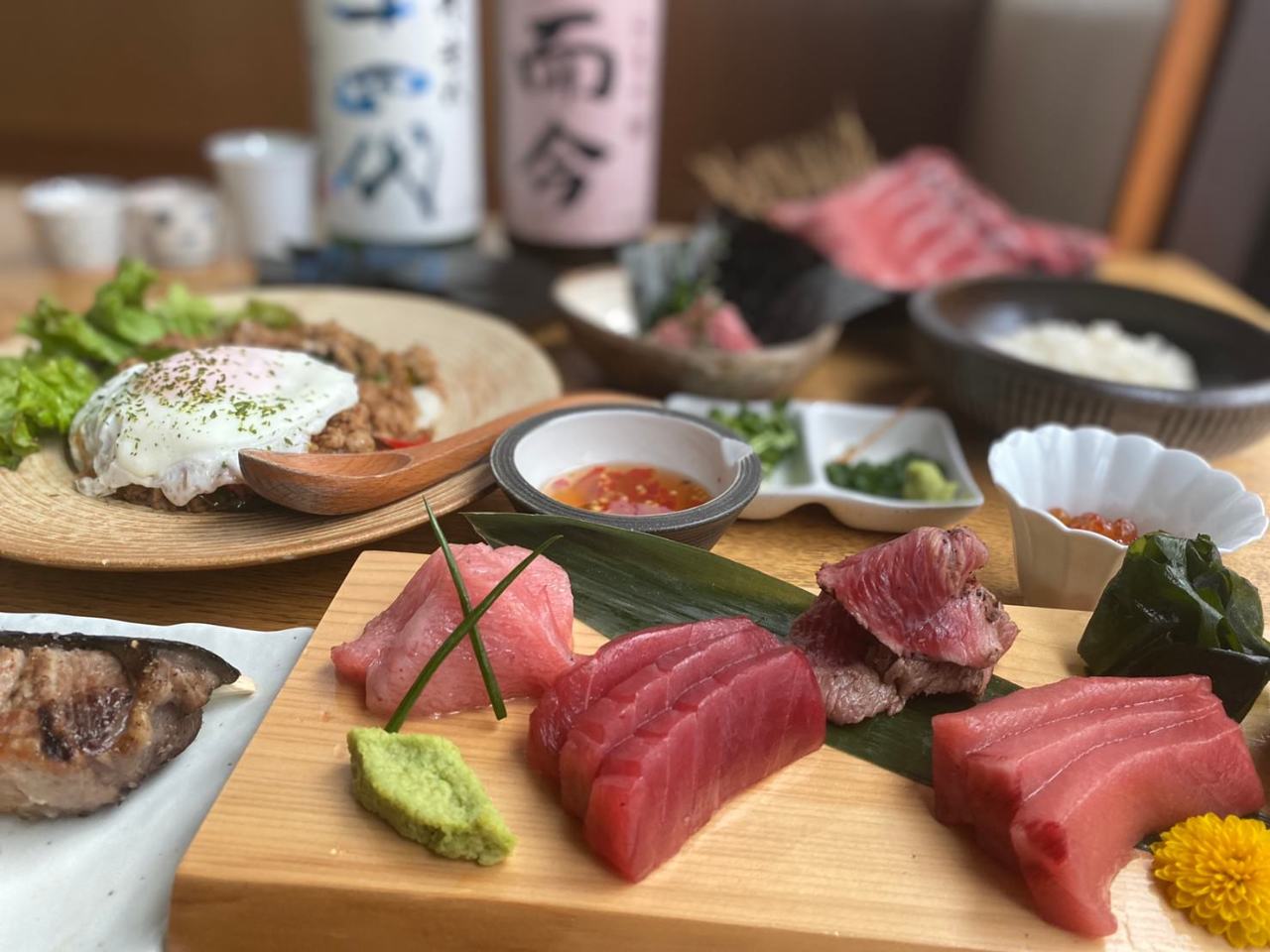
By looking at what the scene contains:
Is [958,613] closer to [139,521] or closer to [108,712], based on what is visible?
[108,712]

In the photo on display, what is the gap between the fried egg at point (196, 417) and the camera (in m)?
1.86

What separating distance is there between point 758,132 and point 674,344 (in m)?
2.97

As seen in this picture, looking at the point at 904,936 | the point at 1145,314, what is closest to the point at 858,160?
the point at 1145,314

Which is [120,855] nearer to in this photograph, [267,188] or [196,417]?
[196,417]

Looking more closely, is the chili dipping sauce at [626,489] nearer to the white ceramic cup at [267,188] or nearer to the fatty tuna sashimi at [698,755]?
the fatty tuna sashimi at [698,755]

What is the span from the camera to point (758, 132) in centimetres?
532

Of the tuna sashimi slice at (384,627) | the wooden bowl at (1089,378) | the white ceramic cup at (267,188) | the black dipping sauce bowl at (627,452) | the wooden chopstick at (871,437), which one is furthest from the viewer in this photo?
Answer: the white ceramic cup at (267,188)

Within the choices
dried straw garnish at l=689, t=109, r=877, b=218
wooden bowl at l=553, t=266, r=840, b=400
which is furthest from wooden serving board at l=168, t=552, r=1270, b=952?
dried straw garnish at l=689, t=109, r=877, b=218

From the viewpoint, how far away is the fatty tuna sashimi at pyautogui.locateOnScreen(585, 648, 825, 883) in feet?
3.90

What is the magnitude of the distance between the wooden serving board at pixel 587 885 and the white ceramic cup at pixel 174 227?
10.2 feet

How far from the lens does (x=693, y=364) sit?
262cm

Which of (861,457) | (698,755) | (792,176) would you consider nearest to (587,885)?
(698,755)

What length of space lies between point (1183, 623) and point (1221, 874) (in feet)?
1.40

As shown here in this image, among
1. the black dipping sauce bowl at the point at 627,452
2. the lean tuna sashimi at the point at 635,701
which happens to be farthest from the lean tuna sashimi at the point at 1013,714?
the black dipping sauce bowl at the point at 627,452
